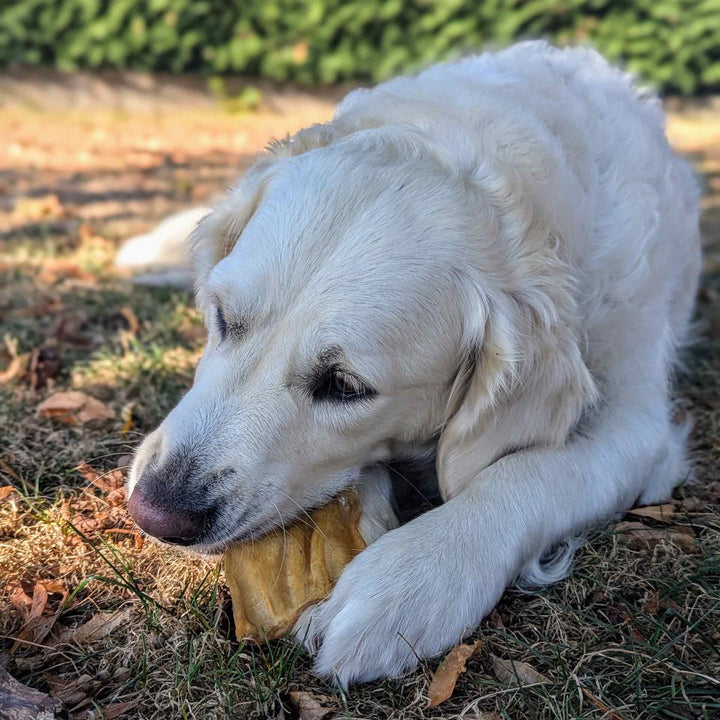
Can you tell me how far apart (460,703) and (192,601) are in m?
0.74

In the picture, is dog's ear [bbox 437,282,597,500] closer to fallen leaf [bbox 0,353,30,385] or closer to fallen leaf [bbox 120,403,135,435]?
fallen leaf [bbox 120,403,135,435]

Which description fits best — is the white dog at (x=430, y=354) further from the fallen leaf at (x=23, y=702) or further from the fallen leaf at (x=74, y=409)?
the fallen leaf at (x=74, y=409)

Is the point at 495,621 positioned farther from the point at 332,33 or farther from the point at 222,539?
the point at 332,33

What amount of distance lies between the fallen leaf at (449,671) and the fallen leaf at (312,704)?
0.76 feet

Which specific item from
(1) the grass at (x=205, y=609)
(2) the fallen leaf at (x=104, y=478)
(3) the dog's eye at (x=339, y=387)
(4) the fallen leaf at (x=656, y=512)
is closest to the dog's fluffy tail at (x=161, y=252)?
(1) the grass at (x=205, y=609)

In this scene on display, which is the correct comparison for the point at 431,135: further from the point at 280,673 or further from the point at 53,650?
the point at 53,650

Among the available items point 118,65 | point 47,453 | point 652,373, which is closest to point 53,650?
point 47,453

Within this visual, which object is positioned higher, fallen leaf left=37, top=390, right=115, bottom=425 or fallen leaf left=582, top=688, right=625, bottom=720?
fallen leaf left=37, top=390, right=115, bottom=425

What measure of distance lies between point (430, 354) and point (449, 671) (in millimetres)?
869

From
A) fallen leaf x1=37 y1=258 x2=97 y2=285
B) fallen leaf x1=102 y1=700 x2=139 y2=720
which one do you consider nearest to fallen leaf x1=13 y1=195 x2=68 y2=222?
fallen leaf x1=37 y1=258 x2=97 y2=285

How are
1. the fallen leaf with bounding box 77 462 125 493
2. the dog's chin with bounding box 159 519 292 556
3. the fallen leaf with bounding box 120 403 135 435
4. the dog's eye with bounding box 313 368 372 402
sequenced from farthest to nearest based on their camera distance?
1. the fallen leaf with bounding box 120 403 135 435
2. the fallen leaf with bounding box 77 462 125 493
3. the dog's eye with bounding box 313 368 372 402
4. the dog's chin with bounding box 159 519 292 556

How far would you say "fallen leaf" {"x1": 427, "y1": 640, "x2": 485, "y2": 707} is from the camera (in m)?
1.96

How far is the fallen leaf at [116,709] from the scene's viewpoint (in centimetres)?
189

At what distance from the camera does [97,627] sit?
2141mm
